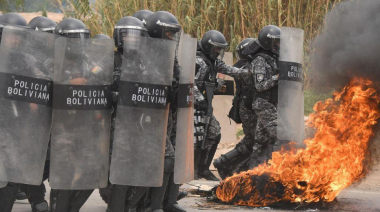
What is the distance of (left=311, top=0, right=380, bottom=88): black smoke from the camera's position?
7199 millimetres

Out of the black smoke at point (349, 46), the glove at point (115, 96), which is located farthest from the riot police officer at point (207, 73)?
the glove at point (115, 96)

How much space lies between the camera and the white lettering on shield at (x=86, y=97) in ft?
17.5

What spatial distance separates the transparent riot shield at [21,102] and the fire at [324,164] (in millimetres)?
2440

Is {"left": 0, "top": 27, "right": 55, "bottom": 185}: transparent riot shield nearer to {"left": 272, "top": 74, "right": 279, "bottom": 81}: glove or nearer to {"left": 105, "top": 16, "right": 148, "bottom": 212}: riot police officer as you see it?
{"left": 105, "top": 16, "right": 148, "bottom": 212}: riot police officer

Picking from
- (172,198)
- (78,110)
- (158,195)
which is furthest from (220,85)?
(78,110)

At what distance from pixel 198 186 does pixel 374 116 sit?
2100mm

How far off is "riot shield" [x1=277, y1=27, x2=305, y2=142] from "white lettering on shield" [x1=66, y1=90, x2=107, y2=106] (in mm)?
3354

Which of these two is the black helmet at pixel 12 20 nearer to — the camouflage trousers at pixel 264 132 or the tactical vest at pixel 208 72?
the tactical vest at pixel 208 72

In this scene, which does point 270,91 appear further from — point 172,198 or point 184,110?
point 184,110

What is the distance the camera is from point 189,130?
19.4 ft

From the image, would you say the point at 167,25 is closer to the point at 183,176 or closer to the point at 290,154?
the point at 183,176

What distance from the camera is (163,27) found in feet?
19.8

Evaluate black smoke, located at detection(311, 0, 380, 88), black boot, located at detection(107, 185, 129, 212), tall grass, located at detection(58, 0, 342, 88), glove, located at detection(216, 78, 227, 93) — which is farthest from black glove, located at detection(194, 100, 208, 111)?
tall grass, located at detection(58, 0, 342, 88)

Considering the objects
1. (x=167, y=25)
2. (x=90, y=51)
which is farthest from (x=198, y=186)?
(x=90, y=51)
